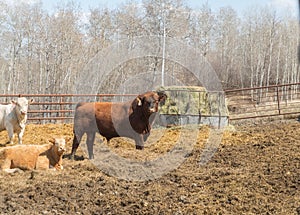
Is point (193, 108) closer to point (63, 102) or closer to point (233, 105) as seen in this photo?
point (63, 102)

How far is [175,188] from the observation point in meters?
5.95

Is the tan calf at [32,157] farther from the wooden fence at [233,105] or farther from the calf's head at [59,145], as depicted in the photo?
the wooden fence at [233,105]

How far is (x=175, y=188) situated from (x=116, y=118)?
3.11 meters

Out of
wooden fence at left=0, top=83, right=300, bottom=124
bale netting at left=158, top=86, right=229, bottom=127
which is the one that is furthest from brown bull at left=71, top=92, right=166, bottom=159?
bale netting at left=158, top=86, right=229, bottom=127

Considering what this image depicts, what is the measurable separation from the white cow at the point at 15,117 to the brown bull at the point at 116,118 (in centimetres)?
219

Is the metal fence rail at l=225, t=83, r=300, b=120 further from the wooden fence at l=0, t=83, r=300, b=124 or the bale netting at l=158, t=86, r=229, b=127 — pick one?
the bale netting at l=158, t=86, r=229, b=127

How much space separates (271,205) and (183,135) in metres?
6.16

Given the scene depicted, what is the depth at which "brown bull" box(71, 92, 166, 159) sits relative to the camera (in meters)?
8.67

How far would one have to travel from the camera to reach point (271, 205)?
5172 millimetres

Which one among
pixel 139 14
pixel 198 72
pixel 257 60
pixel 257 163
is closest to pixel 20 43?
pixel 139 14

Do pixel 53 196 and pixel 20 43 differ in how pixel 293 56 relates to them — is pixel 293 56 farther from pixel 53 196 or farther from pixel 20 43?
pixel 53 196

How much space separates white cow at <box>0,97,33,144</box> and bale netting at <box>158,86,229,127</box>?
4.58m

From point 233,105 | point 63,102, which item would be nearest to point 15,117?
point 63,102

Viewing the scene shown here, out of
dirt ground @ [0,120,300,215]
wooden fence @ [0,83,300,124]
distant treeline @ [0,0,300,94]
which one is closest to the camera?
dirt ground @ [0,120,300,215]
